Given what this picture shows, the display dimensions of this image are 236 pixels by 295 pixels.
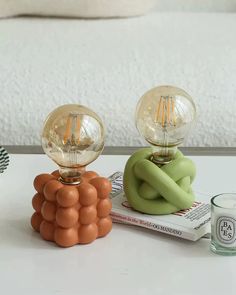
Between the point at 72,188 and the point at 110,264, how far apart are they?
0.31 feet

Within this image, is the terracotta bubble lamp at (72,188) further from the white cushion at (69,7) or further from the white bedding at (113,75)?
the white cushion at (69,7)

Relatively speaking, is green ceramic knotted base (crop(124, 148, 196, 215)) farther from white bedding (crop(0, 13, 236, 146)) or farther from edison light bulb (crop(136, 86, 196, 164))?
white bedding (crop(0, 13, 236, 146))

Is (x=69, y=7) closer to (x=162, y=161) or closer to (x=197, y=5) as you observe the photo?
(x=197, y=5)

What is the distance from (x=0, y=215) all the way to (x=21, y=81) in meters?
0.46

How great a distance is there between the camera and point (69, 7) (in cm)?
164

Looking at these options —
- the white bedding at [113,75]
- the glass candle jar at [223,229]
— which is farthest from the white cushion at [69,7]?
the glass candle jar at [223,229]

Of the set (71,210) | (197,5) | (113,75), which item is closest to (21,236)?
(71,210)

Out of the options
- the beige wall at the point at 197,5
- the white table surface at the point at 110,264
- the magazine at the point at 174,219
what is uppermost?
the beige wall at the point at 197,5

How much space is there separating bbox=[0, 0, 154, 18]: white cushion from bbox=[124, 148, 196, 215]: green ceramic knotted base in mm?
870

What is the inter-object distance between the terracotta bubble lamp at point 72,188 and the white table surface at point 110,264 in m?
0.01

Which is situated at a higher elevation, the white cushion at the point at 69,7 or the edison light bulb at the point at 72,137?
the white cushion at the point at 69,7

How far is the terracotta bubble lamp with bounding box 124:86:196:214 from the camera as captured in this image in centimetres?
81

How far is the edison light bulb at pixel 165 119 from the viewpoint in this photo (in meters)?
0.83

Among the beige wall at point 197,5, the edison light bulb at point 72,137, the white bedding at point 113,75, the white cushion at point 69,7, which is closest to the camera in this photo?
the edison light bulb at point 72,137
